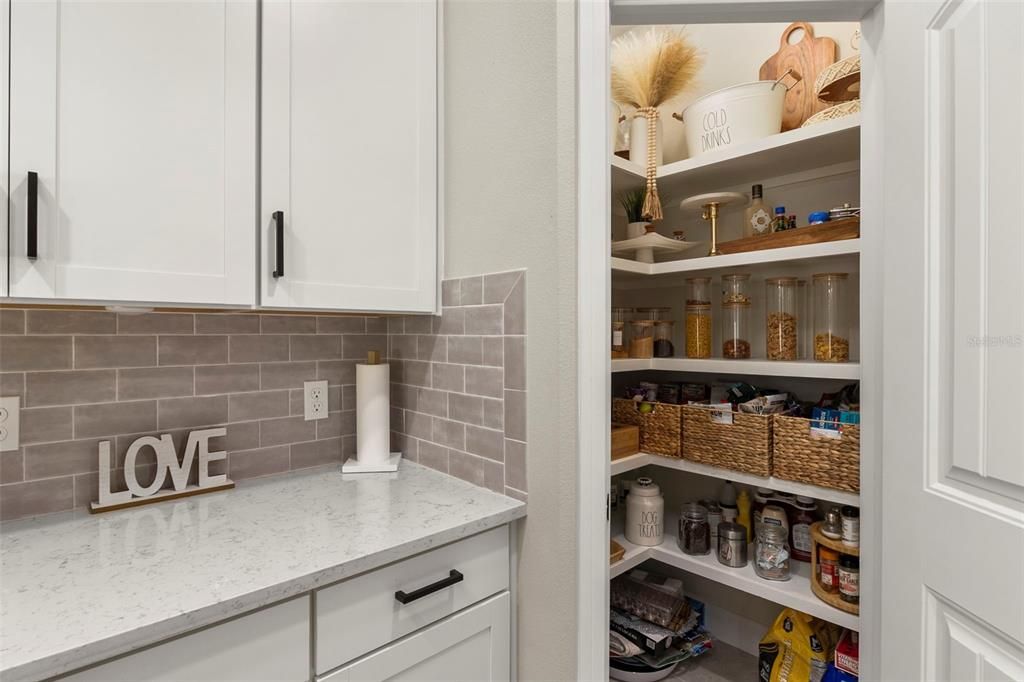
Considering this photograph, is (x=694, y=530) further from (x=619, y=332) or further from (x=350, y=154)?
(x=350, y=154)

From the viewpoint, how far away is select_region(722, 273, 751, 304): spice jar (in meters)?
1.73

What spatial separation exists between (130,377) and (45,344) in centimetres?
17

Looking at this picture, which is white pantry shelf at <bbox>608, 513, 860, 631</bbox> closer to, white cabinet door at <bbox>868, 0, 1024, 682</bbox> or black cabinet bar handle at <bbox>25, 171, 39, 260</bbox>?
white cabinet door at <bbox>868, 0, 1024, 682</bbox>

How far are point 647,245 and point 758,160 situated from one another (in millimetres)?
427

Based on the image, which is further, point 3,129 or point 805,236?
point 805,236

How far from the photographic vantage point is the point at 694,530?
170 centimetres

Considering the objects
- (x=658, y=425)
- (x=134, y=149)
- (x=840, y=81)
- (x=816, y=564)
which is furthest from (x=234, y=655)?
(x=840, y=81)

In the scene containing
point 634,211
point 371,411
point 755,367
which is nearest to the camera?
point 371,411

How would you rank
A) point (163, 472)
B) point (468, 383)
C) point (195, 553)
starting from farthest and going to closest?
point (468, 383) → point (163, 472) → point (195, 553)

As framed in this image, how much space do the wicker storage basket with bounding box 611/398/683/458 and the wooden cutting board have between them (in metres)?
1.03

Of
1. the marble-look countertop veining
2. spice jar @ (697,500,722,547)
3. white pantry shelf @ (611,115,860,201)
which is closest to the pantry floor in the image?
spice jar @ (697,500,722,547)

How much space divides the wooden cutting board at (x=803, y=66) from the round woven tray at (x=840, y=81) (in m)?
0.06

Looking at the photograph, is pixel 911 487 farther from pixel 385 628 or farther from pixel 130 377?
pixel 130 377

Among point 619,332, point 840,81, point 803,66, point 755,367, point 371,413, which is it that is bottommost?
point 371,413
